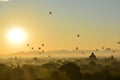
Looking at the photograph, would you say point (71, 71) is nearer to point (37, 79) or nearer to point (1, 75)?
point (37, 79)

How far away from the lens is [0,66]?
604ft

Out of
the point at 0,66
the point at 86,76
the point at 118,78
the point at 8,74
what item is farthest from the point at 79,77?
the point at 0,66

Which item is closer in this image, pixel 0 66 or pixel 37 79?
pixel 37 79

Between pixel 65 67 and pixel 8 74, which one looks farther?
pixel 65 67

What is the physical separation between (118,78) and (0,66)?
178 ft

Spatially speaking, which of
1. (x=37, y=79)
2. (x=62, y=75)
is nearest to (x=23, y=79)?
(x=37, y=79)

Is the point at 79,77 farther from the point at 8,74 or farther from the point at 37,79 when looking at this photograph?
the point at 8,74

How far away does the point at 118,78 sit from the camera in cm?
15888

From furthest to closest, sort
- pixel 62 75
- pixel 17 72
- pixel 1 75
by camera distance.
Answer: pixel 17 72 → pixel 62 75 → pixel 1 75

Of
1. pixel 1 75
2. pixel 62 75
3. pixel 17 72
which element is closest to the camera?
pixel 1 75

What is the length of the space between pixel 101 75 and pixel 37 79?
80.4ft

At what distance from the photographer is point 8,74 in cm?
15875

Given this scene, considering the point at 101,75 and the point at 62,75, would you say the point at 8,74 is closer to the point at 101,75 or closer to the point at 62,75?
the point at 62,75

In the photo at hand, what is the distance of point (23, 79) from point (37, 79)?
17.5ft
